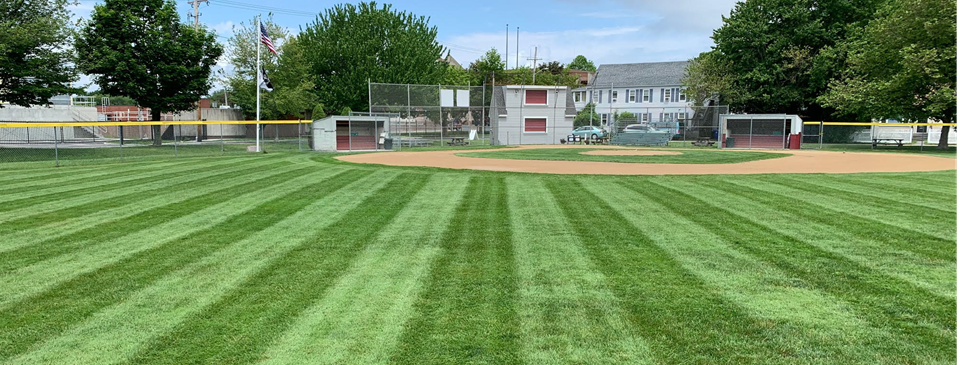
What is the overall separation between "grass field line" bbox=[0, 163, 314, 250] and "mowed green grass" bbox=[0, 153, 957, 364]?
59 millimetres

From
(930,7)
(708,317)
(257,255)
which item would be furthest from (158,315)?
(930,7)

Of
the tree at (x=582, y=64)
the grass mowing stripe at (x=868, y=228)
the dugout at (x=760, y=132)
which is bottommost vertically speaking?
the grass mowing stripe at (x=868, y=228)

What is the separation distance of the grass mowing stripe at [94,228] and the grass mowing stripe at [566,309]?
16.6 ft

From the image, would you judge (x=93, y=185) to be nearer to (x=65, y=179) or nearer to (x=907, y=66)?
(x=65, y=179)

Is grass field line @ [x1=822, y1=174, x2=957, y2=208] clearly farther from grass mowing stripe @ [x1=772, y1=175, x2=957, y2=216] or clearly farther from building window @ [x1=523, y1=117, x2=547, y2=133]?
building window @ [x1=523, y1=117, x2=547, y2=133]

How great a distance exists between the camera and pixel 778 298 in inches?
174

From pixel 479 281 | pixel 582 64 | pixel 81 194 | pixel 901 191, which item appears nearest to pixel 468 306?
pixel 479 281

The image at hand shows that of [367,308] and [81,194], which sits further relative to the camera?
[81,194]

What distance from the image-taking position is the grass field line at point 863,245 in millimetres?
4887

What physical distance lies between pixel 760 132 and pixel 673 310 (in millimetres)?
35759

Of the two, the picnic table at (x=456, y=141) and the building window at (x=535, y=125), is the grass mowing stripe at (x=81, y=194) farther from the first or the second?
the building window at (x=535, y=125)

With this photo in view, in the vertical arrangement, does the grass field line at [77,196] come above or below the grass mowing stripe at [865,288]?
below

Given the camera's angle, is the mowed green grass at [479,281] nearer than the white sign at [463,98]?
Yes

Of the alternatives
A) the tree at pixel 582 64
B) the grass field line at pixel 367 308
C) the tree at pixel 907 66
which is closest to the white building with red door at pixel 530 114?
the tree at pixel 907 66
